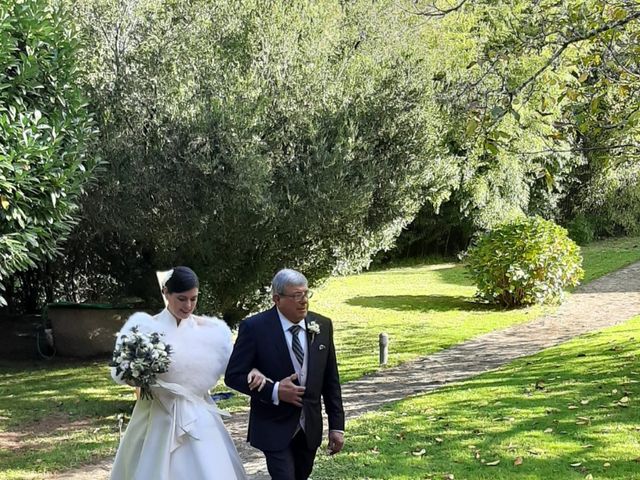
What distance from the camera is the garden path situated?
7994 mm

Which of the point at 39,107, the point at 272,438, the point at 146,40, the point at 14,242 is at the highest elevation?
the point at 146,40

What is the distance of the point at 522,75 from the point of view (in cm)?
2075

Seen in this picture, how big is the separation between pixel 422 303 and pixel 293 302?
15623 millimetres

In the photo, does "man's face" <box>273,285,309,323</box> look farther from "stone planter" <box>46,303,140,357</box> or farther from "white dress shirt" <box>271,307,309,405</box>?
"stone planter" <box>46,303,140,357</box>

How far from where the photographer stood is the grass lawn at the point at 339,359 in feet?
27.2

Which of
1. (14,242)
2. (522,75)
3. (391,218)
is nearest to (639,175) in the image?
(522,75)

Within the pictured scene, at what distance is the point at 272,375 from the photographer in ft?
14.6

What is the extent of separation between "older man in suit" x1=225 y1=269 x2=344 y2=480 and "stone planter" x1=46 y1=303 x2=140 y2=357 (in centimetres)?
981

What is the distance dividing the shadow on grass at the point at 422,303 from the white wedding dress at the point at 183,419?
550 inches

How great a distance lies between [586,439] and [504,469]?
125 centimetres

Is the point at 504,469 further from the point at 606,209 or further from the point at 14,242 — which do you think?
the point at 606,209

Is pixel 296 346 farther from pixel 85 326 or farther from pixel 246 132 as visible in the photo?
pixel 85 326

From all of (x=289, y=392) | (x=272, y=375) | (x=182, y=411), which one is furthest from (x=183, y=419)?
(x=289, y=392)

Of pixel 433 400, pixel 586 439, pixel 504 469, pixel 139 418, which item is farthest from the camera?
pixel 433 400
